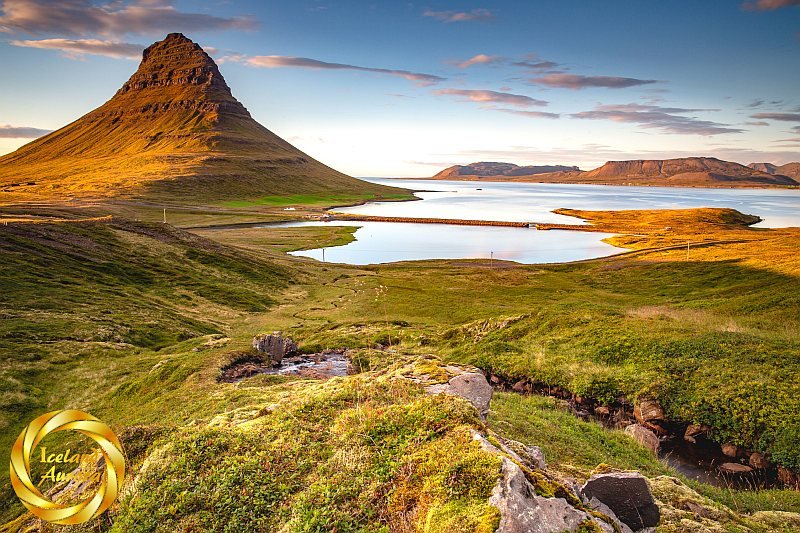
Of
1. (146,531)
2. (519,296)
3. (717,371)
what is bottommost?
(519,296)

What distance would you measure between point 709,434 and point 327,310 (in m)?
42.5

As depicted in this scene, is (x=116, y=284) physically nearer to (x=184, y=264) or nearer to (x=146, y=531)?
(x=184, y=264)

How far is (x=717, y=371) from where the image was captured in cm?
2434

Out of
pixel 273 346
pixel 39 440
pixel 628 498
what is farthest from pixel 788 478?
pixel 273 346

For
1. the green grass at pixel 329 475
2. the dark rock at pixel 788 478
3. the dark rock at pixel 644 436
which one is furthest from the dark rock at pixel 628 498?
the dark rock at pixel 788 478

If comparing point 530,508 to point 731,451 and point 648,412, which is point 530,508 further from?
point 648,412

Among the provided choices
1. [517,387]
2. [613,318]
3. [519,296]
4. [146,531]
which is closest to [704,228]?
[519,296]

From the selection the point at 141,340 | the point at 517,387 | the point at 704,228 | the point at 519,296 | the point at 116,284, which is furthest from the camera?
the point at 704,228

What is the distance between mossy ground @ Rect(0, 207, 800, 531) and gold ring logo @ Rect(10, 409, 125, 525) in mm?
2221

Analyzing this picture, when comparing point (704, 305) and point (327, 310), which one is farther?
point (327, 310)

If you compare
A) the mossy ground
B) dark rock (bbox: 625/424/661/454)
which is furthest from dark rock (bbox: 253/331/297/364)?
dark rock (bbox: 625/424/661/454)

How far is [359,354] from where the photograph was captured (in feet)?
105

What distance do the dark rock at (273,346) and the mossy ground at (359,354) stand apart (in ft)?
3.24

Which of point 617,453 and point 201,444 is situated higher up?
point 201,444
